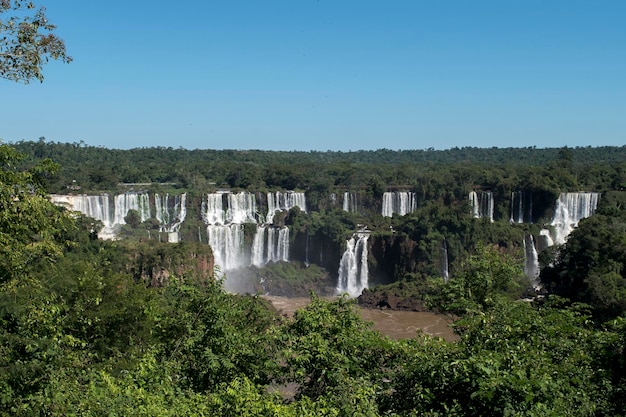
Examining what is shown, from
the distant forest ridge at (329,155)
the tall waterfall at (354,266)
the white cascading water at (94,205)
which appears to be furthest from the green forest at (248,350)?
the distant forest ridge at (329,155)

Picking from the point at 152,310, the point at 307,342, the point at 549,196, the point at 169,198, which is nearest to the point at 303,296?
the point at 169,198

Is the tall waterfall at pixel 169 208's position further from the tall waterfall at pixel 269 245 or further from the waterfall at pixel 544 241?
the waterfall at pixel 544 241

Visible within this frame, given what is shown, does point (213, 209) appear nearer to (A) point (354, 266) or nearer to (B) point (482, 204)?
(A) point (354, 266)

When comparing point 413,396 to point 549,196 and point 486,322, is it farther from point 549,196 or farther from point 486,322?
point 549,196

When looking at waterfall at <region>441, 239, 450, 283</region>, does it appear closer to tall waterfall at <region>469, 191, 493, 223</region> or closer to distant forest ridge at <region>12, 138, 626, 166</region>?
tall waterfall at <region>469, 191, 493, 223</region>

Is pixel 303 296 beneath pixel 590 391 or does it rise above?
beneath

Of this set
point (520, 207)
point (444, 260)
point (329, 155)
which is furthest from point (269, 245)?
point (329, 155)

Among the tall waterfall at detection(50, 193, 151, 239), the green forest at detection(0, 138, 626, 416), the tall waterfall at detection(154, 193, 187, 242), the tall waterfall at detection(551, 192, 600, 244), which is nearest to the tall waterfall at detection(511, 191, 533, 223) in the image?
the tall waterfall at detection(551, 192, 600, 244)
